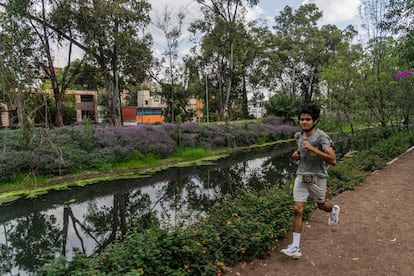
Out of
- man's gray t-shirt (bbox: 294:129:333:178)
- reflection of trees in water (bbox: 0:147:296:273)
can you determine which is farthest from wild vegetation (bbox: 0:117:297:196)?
man's gray t-shirt (bbox: 294:129:333:178)

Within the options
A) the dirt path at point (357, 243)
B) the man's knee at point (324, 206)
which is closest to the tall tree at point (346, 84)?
the dirt path at point (357, 243)

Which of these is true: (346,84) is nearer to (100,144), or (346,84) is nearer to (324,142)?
(324,142)

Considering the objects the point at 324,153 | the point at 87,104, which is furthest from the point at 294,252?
the point at 87,104

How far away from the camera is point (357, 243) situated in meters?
3.14

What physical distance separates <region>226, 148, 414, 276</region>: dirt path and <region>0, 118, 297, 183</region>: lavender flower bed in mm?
3199

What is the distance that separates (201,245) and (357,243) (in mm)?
1788

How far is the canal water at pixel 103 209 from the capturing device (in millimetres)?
4168

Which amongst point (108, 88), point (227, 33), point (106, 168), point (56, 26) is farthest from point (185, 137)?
point (227, 33)

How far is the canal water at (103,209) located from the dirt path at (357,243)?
133 cm

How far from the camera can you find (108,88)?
14.9 metres

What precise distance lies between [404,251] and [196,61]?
21.9 metres

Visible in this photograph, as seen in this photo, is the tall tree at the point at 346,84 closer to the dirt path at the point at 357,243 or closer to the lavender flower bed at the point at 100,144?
the dirt path at the point at 357,243

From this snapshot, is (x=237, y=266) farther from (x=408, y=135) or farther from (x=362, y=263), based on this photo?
(x=408, y=135)

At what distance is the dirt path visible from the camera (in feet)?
8.77
